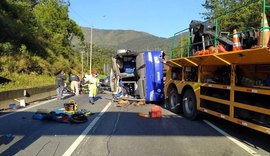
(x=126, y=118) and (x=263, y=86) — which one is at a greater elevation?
(x=263, y=86)

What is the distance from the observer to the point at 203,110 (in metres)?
11.5

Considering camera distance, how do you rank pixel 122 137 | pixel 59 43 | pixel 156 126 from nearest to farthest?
pixel 122 137, pixel 156 126, pixel 59 43

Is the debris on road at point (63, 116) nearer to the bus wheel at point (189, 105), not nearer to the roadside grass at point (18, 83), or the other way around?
the bus wheel at point (189, 105)

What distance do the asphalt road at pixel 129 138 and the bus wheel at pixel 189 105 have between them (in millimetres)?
254

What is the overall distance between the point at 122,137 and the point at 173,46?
237 inches

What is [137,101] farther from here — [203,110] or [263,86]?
[263,86]

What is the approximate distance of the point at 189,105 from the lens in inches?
512

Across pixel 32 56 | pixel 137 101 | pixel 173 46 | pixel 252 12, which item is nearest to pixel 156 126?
pixel 173 46

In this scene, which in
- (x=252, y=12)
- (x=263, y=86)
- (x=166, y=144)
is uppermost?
(x=252, y=12)

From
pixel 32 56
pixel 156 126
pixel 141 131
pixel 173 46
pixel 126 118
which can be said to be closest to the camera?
pixel 141 131

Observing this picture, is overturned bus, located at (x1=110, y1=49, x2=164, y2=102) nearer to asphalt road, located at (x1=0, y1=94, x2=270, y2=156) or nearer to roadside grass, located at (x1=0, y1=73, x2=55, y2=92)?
roadside grass, located at (x1=0, y1=73, x2=55, y2=92)

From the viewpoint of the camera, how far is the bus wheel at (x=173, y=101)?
566 inches

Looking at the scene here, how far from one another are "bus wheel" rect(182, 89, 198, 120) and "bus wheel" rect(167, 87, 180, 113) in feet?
2.89

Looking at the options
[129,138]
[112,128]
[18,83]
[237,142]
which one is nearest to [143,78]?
[112,128]
